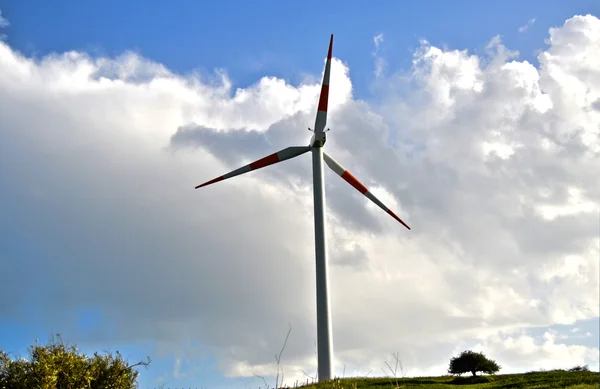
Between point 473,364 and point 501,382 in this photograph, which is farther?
point 473,364

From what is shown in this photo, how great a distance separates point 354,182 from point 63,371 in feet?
103

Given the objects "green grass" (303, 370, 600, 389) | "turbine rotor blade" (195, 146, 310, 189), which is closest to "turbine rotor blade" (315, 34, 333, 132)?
"turbine rotor blade" (195, 146, 310, 189)

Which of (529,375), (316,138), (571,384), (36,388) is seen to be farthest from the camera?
(316,138)

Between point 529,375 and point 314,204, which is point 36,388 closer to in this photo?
point 314,204

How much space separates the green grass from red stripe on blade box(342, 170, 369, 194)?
18.3 metres

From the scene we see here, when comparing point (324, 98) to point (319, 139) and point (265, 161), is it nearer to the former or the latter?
point (319, 139)

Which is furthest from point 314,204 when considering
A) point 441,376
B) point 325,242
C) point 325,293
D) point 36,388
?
point 36,388

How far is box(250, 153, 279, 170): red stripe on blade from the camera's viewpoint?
57.0 m

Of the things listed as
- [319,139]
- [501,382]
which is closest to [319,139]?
[319,139]

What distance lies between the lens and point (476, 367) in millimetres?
59062

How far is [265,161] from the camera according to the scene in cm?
5728

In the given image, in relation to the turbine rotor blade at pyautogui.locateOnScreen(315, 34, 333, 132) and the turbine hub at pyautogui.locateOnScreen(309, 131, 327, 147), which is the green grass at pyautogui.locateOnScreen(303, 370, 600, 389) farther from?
the turbine rotor blade at pyautogui.locateOnScreen(315, 34, 333, 132)

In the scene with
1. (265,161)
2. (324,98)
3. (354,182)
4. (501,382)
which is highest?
(324,98)

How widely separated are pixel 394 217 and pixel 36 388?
35453mm
